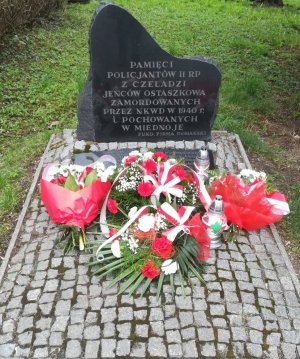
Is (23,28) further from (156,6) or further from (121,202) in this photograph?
(121,202)

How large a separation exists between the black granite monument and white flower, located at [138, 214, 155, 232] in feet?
5.89

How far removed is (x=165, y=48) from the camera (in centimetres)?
916

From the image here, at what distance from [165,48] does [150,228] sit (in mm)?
6361

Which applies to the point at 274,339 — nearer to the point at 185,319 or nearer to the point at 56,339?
the point at 185,319

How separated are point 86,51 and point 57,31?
1.53m

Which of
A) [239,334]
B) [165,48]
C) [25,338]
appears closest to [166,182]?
[239,334]

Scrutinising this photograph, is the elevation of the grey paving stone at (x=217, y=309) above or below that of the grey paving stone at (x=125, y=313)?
above

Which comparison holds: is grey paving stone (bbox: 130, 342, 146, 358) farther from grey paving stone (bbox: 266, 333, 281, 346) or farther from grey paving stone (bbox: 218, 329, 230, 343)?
grey paving stone (bbox: 266, 333, 281, 346)

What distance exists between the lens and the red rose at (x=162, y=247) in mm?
3344

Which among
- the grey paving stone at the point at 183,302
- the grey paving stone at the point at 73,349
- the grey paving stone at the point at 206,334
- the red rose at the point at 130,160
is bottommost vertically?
the grey paving stone at the point at 73,349

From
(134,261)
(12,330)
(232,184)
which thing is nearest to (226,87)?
(232,184)

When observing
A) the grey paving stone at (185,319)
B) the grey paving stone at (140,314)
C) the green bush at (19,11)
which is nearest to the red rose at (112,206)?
the grey paving stone at (140,314)

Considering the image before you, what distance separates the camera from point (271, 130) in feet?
21.0

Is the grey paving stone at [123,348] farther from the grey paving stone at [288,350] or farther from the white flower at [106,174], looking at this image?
the white flower at [106,174]
